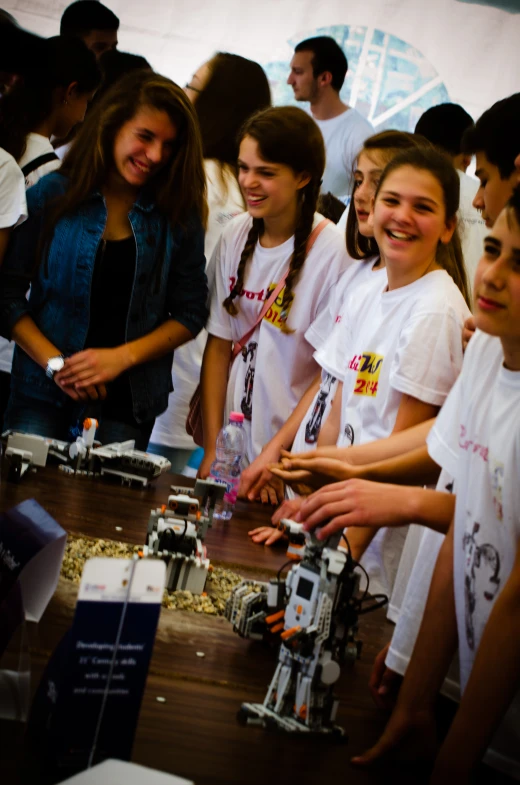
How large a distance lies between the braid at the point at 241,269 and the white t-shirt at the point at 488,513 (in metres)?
1.52

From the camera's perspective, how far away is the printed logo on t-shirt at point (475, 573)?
1359 millimetres

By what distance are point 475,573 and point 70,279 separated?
1747 millimetres

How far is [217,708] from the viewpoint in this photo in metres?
1.27

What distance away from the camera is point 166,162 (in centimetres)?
283

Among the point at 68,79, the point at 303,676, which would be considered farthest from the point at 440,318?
the point at 68,79

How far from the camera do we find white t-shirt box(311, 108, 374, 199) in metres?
4.37

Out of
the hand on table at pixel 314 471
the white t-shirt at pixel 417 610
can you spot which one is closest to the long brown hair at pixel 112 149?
the hand on table at pixel 314 471

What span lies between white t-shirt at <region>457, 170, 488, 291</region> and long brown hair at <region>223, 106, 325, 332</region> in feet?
1.90

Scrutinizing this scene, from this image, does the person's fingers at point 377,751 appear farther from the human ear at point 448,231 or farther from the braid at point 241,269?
the braid at point 241,269

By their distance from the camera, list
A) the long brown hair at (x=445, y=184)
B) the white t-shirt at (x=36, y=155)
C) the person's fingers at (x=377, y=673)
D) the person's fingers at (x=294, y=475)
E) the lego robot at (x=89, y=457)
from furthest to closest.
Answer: the white t-shirt at (x=36, y=155) < the lego robot at (x=89, y=457) < the long brown hair at (x=445, y=184) < the person's fingers at (x=294, y=475) < the person's fingers at (x=377, y=673)

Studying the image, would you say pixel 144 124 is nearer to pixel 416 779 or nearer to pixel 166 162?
pixel 166 162

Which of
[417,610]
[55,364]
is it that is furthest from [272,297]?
[417,610]

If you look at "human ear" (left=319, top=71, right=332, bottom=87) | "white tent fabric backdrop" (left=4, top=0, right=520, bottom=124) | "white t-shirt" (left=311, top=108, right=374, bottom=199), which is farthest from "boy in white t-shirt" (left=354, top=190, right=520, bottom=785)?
"white tent fabric backdrop" (left=4, top=0, right=520, bottom=124)

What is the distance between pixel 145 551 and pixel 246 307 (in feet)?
4.52
